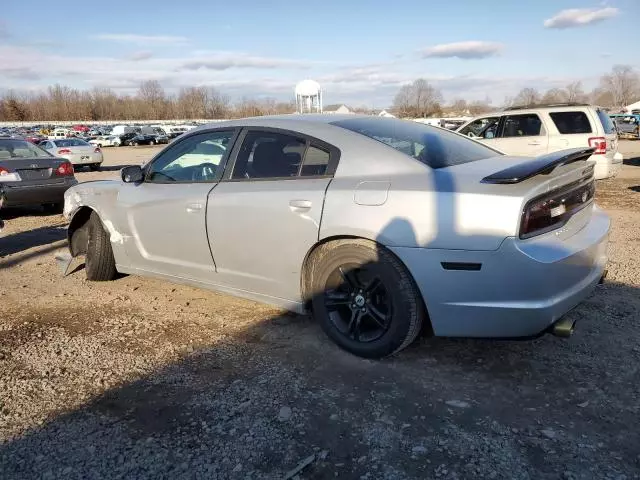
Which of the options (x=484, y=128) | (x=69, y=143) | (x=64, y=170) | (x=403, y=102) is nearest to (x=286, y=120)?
(x=64, y=170)

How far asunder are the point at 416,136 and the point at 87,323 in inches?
116

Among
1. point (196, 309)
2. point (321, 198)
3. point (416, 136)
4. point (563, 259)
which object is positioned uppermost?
point (416, 136)

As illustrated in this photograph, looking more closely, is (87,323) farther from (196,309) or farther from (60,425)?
(60,425)

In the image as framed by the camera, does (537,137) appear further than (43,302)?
Yes

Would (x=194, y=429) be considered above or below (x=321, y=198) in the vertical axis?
below

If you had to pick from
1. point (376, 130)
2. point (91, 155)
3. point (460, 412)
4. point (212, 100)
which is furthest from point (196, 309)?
point (212, 100)

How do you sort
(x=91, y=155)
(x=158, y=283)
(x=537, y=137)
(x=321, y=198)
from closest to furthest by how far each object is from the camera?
(x=321, y=198) → (x=158, y=283) → (x=537, y=137) → (x=91, y=155)

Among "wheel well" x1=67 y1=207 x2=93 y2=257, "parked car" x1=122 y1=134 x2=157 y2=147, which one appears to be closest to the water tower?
"parked car" x1=122 y1=134 x2=157 y2=147

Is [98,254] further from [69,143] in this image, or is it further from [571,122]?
[69,143]

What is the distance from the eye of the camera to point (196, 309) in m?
4.49

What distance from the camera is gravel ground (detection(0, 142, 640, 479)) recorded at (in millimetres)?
2402

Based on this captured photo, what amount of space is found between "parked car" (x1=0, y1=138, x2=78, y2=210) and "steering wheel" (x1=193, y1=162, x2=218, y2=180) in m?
6.11

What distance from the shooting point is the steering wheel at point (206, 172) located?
4090 millimetres

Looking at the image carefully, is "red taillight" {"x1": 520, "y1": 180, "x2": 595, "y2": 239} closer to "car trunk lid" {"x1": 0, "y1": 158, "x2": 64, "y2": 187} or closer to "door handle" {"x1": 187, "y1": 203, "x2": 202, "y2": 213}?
"door handle" {"x1": 187, "y1": 203, "x2": 202, "y2": 213}
